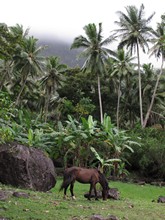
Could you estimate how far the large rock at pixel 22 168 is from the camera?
39.7 ft

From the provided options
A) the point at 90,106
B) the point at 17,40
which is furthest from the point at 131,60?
the point at 17,40

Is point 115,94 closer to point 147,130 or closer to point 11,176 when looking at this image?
point 147,130

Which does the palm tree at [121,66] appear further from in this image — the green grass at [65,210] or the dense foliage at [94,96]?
the green grass at [65,210]

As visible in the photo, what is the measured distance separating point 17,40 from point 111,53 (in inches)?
785

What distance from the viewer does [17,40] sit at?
22.2 meters

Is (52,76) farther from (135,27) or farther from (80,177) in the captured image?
(80,177)

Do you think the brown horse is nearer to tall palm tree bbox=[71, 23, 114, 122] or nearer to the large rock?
the large rock

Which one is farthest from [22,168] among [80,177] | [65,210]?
[65,210]

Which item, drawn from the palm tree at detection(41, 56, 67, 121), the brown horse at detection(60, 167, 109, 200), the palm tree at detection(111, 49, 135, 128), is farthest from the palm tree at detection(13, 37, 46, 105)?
the brown horse at detection(60, 167, 109, 200)

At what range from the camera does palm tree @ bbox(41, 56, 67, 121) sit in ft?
147

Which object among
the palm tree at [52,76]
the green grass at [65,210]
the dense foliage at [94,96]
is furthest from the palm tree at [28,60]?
the green grass at [65,210]

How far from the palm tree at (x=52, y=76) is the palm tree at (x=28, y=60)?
2.61 metres

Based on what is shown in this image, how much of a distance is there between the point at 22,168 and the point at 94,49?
95.1ft

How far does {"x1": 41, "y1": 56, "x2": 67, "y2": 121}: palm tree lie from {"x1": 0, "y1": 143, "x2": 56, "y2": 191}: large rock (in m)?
31.8
